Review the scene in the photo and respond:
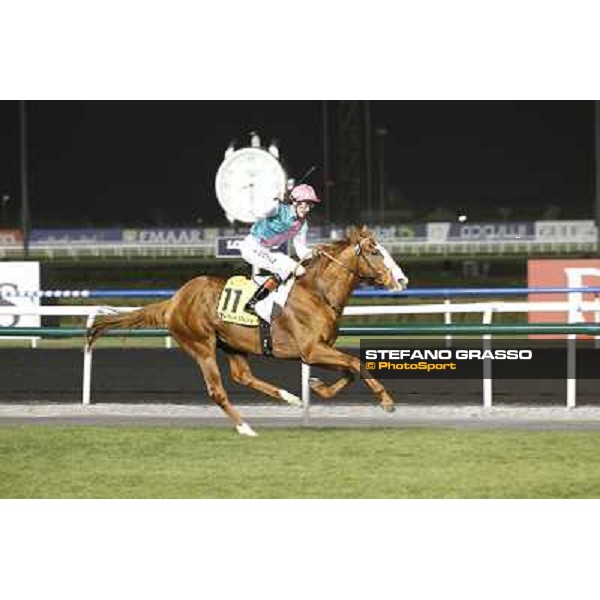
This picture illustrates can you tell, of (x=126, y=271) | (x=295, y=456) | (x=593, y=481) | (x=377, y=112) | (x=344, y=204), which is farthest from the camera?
(x=377, y=112)

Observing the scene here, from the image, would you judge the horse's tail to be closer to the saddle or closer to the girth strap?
the saddle

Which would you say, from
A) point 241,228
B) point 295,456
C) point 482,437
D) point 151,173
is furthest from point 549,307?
point 151,173

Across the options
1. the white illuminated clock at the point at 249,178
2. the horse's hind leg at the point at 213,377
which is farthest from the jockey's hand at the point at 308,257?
the white illuminated clock at the point at 249,178

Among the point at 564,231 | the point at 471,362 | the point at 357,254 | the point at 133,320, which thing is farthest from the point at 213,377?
the point at 564,231

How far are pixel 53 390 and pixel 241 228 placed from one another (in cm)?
1667

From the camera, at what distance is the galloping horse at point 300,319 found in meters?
8.21

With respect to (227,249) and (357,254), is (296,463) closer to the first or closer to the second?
(357,254)

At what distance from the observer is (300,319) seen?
8.32 metres

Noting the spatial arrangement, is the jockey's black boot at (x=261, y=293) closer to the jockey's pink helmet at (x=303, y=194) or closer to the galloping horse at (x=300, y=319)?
the galloping horse at (x=300, y=319)

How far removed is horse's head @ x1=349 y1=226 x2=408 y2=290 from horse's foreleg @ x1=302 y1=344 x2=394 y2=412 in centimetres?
57

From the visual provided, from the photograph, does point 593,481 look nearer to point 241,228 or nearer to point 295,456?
point 295,456

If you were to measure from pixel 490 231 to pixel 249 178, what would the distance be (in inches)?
662

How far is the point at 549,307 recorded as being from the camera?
33.4 feet

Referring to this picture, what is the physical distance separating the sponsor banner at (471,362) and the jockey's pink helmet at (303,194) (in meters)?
2.52
